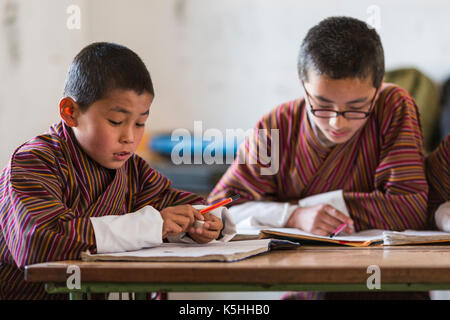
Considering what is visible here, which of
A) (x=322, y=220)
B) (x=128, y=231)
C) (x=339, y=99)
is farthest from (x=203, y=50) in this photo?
(x=128, y=231)

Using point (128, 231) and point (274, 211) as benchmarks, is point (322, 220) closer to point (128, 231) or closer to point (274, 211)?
point (274, 211)

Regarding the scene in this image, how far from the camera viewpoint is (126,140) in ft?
4.00

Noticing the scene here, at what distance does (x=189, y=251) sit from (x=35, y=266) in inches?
10.7

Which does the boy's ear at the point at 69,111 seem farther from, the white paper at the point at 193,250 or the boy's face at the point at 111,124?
the white paper at the point at 193,250

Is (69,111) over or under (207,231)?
over

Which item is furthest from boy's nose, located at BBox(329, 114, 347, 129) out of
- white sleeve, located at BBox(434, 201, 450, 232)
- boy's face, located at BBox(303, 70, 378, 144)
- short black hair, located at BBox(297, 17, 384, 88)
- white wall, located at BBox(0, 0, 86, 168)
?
white wall, located at BBox(0, 0, 86, 168)

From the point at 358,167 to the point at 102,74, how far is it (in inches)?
31.8

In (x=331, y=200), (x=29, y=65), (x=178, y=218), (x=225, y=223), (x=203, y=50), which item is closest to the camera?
(x=178, y=218)

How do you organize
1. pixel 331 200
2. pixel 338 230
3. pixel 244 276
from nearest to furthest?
pixel 244 276 < pixel 338 230 < pixel 331 200

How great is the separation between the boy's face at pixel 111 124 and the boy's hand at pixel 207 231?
0.73 feet

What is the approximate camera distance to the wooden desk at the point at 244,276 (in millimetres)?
869

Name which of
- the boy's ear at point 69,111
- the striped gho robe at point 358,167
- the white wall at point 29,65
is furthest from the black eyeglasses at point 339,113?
the white wall at point 29,65

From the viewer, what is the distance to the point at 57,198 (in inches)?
43.5

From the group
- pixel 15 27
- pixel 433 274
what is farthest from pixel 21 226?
pixel 15 27
